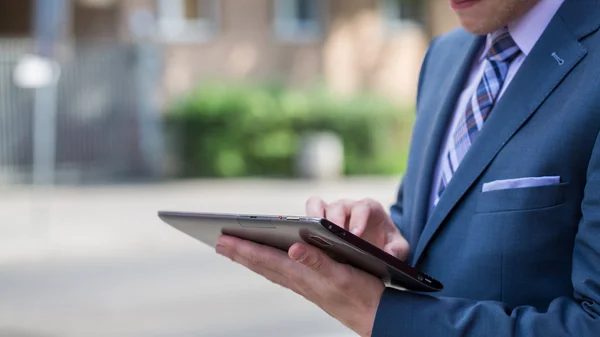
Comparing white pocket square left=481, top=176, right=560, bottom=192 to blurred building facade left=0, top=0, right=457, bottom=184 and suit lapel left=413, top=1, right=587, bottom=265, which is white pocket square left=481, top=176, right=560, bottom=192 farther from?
blurred building facade left=0, top=0, right=457, bottom=184

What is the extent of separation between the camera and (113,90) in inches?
636

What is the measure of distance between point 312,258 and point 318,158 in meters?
14.2

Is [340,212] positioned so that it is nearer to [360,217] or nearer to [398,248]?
[360,217]

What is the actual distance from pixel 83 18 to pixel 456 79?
19078 millimetres

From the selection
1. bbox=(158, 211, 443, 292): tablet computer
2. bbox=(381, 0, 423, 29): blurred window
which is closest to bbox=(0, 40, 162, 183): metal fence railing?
bbox=(381, 0, 423, 29): blurred window

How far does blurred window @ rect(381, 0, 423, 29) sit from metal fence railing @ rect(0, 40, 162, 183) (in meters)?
6.49

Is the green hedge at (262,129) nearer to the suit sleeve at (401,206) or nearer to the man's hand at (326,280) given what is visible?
the suit sleeve at (401,206)

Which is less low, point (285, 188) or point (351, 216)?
point (351, 216)

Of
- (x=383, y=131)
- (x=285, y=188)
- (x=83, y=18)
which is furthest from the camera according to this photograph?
(x=83, y=18)

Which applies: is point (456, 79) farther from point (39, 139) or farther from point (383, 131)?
point (383, 131)

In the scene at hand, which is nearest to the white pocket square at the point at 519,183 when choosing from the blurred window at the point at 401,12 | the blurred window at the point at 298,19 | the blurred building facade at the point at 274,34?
the blurred building facade at the point at 274,34

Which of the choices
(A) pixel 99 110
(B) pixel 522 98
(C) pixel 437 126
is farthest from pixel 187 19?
(B) pixel 522 98

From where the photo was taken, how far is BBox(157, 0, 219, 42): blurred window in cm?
1878

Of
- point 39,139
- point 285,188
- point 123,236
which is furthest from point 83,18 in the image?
point 123,236
